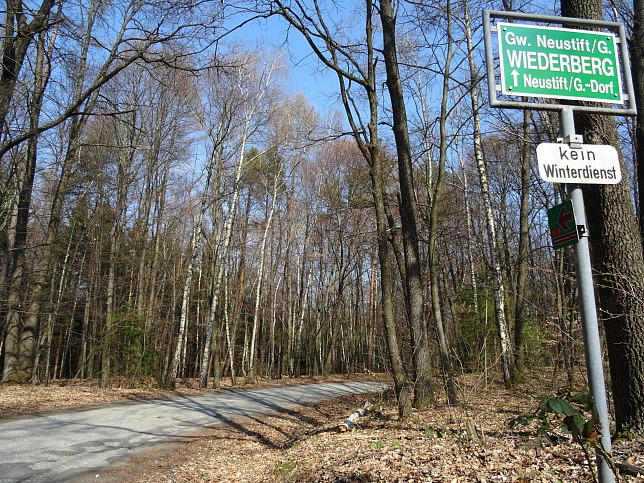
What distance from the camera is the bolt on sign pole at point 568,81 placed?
2.65 meters

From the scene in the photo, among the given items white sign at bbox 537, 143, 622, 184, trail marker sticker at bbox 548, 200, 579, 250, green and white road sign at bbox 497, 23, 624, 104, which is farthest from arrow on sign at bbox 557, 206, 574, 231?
green and white road sign at bbox 497, 23, 624, 104

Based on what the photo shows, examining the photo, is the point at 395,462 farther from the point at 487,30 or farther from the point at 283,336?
the point at 283,336

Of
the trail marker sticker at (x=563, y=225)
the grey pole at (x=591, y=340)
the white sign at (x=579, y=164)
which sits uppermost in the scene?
the white sign at (x=579, y=164)

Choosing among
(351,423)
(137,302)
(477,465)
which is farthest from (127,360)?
(477,465)

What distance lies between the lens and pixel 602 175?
2.70 m

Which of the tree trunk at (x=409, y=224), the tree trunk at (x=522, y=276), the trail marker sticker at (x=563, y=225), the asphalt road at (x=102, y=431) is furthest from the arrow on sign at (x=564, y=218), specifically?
the tree trunk at (x=522, y=276)

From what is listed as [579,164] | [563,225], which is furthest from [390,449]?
[579,164]

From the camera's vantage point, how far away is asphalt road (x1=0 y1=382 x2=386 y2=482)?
654cm

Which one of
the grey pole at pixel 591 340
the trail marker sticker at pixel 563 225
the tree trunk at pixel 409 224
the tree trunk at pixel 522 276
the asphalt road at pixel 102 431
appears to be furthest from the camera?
the tree trunk at pixel 522 276

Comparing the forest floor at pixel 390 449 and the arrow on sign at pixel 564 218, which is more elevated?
the arrow on sign at pixel 564 218

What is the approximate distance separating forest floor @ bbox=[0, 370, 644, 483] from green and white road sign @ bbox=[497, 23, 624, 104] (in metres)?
1.86

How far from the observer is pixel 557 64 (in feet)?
9.34

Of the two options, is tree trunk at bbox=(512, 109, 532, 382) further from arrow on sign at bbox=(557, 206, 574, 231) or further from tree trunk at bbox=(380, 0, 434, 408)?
arrow on sign at bbox=(557, 206, 574, 231)

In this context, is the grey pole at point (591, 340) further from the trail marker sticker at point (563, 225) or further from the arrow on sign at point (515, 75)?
the arrow on sign at point (515, 75)
